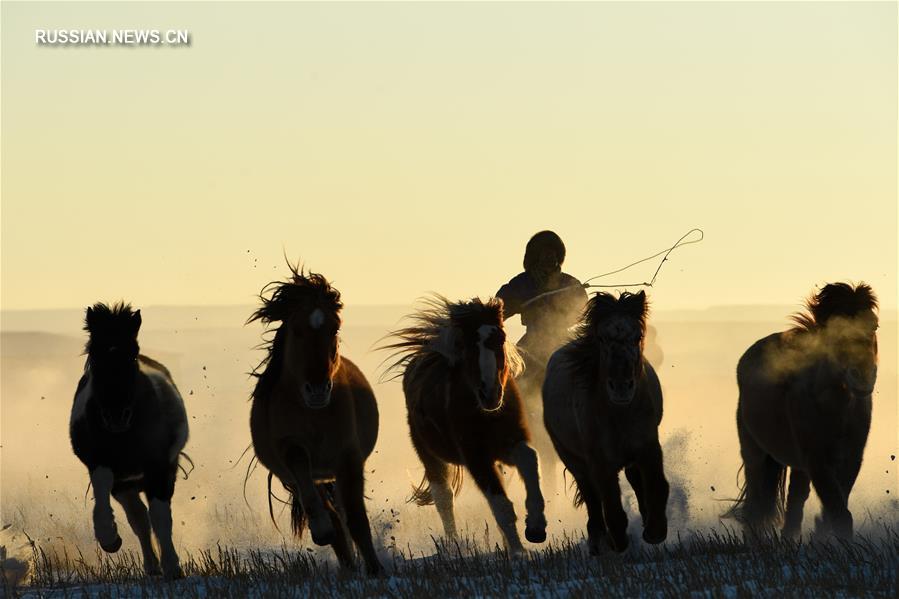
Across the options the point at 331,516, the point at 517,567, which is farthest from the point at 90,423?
the point at 517,567

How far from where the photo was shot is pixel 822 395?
51.8 ft

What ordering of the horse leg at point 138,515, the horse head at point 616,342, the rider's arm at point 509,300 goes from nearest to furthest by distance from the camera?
the horse head at point 616,342 → the horse leg at point 138,515 → the rider's arm at point 509,300

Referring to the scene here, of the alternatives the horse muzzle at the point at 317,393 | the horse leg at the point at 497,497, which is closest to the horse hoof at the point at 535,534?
the horse leg at the point at 497,497

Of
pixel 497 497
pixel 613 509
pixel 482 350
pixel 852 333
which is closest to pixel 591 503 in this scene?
pixel 613 509

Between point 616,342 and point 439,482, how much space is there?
3.72m

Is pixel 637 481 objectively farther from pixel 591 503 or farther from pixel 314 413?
pixel 314 413

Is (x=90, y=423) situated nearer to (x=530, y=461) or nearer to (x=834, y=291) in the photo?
(x=530, y=461)

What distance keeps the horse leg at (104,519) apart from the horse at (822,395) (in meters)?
5.07

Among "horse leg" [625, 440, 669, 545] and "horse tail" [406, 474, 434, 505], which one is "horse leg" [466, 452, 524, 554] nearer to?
"horse leg" [625, 440, 669, 545]

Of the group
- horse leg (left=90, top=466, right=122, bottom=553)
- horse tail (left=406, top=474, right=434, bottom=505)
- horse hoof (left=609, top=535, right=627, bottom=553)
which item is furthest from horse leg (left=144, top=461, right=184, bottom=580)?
horse tail (left=406, top=474, right=434, bottom=505)

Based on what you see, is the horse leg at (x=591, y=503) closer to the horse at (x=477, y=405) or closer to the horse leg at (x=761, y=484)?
the horse at (x=477, y=405)

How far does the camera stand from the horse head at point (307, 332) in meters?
14.6

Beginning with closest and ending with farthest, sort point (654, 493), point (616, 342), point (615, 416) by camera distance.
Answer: point (616, 342)
point (654, 493)
point (615, 416)

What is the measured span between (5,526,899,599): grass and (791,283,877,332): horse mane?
1.76 m
